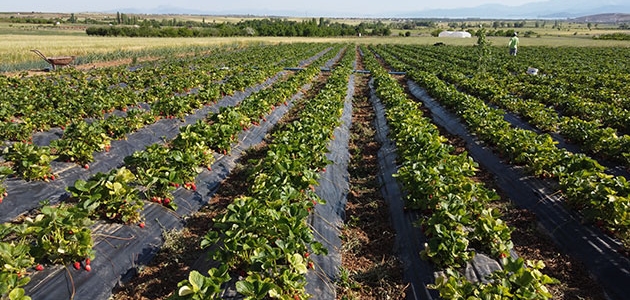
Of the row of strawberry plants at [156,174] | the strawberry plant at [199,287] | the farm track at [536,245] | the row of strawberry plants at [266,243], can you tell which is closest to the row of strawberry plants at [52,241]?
the row of strawberry plants at [156,174]

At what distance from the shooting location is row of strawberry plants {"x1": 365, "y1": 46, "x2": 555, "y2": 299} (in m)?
3.92

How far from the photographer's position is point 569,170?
724cm

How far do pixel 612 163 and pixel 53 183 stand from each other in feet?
38.9

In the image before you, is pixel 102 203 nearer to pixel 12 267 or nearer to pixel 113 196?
pixel 113 196

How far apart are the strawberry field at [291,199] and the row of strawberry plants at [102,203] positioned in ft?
0.08

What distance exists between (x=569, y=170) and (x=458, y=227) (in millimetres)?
3541

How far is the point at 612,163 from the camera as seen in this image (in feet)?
29.8

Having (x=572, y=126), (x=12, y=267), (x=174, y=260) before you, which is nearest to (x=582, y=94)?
(x=572, y=126)

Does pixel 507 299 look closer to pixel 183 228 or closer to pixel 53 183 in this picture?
pixel 183 228

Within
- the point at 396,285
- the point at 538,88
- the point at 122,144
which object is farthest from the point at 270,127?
the point at 538,88

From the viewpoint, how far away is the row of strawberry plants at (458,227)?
3918 mm

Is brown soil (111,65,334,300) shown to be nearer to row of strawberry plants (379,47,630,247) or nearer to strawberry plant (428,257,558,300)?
strawberry plant (428,257,558,300)

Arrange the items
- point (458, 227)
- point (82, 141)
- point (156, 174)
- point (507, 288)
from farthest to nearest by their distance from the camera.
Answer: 1. point (82, 141)
2. point (156, 174)
3. point (458, 227)
4. point (507, 288)

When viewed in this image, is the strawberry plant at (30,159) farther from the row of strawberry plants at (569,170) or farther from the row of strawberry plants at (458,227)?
the row of strawberry plants at (569,170)
